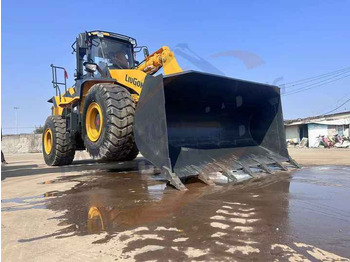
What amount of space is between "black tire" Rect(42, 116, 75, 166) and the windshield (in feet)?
8.31

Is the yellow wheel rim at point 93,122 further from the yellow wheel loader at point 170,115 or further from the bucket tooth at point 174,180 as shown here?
the bucket tooth at point 174,180

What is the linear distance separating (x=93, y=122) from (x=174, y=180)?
8.54 feet

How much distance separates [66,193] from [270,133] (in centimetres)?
438

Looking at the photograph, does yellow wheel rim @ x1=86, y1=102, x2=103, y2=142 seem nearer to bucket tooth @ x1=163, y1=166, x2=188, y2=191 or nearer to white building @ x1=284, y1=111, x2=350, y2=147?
bucket tooth @ x1=163, y1=166, x2=188, y2=191

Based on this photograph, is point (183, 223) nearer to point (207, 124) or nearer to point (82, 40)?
point (207, 124)

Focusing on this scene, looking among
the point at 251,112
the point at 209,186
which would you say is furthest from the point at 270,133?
the point at 209,186

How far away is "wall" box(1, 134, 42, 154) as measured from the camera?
30.0 metres

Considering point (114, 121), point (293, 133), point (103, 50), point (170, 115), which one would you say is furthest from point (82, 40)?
point (293, 133)

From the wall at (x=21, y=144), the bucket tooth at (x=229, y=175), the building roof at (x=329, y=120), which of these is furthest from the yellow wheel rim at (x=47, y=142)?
the building roof at (x=329, y=120)

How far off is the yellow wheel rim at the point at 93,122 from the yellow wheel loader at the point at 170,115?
0.8 inches

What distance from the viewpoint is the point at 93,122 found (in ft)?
20.3

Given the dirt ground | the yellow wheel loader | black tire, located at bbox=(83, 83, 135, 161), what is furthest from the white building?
black tire, located at bbox=(83, 83, 135, 161)

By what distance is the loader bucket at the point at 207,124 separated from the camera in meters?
4.64

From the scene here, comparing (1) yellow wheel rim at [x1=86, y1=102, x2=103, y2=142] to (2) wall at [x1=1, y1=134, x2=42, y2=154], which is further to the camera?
(2) wall at [x1=1, y1=134, x2=42, y2=154]
